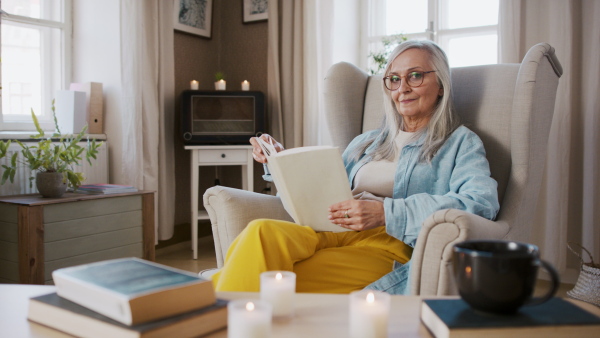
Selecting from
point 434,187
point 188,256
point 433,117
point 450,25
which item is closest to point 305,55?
point 450,25

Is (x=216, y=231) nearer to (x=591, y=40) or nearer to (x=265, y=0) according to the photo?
(x=591, y=40)

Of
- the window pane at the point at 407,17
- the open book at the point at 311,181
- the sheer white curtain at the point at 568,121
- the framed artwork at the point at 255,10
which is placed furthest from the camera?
the framed artwork at the point at 255,10

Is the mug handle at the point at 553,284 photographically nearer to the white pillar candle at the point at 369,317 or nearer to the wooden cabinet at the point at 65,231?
the white pillar candle at the point at 369,317

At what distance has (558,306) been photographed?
76cm

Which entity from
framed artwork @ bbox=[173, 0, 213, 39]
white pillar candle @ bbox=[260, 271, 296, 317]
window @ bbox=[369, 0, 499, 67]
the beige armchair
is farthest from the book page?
framed artwork @ bbox=[173, 0, 213, 39]

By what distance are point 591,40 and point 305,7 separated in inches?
66.5

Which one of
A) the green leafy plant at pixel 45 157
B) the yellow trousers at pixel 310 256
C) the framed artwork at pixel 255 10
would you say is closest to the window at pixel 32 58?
the green leafy plant at pixel 45 157

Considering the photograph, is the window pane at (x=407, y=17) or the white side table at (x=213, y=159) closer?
the white side table at (x=213, y=159)

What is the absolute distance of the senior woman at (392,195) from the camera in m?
1.30

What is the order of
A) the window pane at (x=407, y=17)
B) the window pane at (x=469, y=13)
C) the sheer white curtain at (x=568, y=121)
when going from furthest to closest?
the window pane at (x=407, y=17), the window pane at (x=469, y=13), the sheer white curtain at (x=568, y=121)

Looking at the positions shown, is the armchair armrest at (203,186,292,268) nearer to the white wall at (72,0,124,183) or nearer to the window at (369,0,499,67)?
the white wall at (72,0,124,183)

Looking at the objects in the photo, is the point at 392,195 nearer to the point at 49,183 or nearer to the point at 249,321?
the point at 249,321

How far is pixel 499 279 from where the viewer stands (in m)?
0.69

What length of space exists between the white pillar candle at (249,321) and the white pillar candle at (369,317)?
0.40 ft
